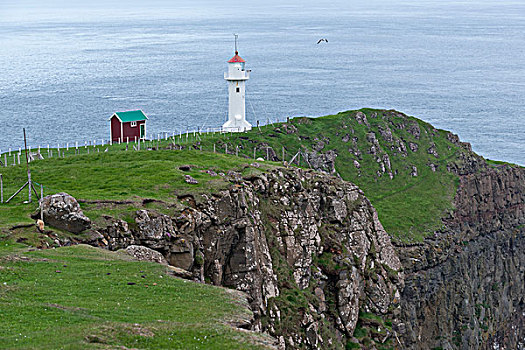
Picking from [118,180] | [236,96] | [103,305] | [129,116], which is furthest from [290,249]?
[236,96]

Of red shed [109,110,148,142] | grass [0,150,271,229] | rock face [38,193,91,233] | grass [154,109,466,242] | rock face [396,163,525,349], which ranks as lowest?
rock face [396,163,525,349]

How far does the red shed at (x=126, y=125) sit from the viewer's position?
92.5 meters

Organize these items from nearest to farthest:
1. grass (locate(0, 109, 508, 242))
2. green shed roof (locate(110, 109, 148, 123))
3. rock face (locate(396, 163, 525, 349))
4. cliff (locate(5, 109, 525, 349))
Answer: cliff (locate(5, 109, 525, 349)) → grass (locate(0, 109, 508, 242)) → rock face (locate(396, 163, 525, 349)) → green shed roof (locate(110, 109, 148, 123))

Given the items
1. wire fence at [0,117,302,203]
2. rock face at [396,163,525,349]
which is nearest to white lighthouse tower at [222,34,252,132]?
wire fence at [0,117,302,203]

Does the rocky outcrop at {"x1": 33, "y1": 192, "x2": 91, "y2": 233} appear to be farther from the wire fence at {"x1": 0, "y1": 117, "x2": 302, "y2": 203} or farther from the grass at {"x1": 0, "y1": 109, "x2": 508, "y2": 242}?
the wire fence at {"x1": 0, "y1": 117, "x2": 302, "y2": 203}

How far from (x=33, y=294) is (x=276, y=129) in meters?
73.3

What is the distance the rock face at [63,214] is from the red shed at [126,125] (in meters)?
50.6

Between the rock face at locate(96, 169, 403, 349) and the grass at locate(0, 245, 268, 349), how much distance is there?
22.5 feet

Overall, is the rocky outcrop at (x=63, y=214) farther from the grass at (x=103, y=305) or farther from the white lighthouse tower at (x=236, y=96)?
the white lighthouse tower at (x=236, y=96)

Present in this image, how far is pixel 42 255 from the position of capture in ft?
121

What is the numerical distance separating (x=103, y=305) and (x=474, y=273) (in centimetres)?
7357

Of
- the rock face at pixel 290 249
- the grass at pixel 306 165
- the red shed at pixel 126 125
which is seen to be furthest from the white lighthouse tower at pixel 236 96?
the rock face at pixel 290 249

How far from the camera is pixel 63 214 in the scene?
4141cm

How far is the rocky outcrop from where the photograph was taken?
41344mm
